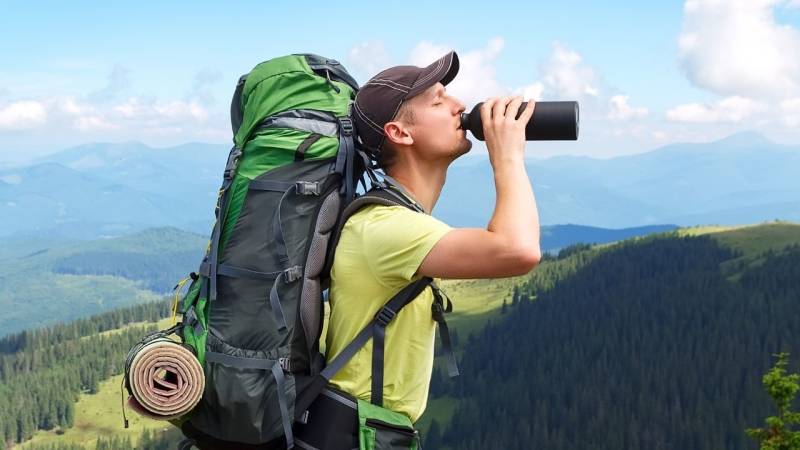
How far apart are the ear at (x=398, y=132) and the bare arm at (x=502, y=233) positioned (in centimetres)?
66

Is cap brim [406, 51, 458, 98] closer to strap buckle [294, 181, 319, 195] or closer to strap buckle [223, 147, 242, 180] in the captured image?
strap buckle [294, 181, 319, 195]

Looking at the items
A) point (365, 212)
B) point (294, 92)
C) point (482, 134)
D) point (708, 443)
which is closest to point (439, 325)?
point (365, 212)

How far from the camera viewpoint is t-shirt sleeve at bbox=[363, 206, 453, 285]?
4.96 metres

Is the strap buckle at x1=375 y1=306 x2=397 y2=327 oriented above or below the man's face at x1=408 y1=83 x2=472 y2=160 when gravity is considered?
below

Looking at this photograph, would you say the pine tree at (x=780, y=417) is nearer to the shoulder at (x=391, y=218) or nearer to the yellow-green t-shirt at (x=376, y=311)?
the yellow-green t-shirt at (x=376, y=311)

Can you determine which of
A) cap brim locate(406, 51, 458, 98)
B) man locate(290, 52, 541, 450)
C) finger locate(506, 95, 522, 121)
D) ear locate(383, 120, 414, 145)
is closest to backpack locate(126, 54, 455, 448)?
man locate(290, 52, 541, 450)

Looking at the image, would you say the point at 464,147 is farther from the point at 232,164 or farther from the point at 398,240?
the point at 232,164

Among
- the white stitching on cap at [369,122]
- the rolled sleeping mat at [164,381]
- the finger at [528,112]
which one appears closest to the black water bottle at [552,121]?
the finger at [528,112]

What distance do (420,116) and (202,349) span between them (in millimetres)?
2210

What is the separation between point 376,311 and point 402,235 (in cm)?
70

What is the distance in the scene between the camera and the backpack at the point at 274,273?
5344mm

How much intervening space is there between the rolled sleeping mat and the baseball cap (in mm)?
1974

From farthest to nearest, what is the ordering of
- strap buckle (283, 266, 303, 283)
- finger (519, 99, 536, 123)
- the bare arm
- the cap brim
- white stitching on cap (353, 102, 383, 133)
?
white stitching on cap (353, 102, 383, 133) < the cap brim < strap buckle (283, 266, 303, 283) < finger (519, 99, 536, 123) < the bare arm

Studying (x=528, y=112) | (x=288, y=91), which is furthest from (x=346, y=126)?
(x=528, y=112)
